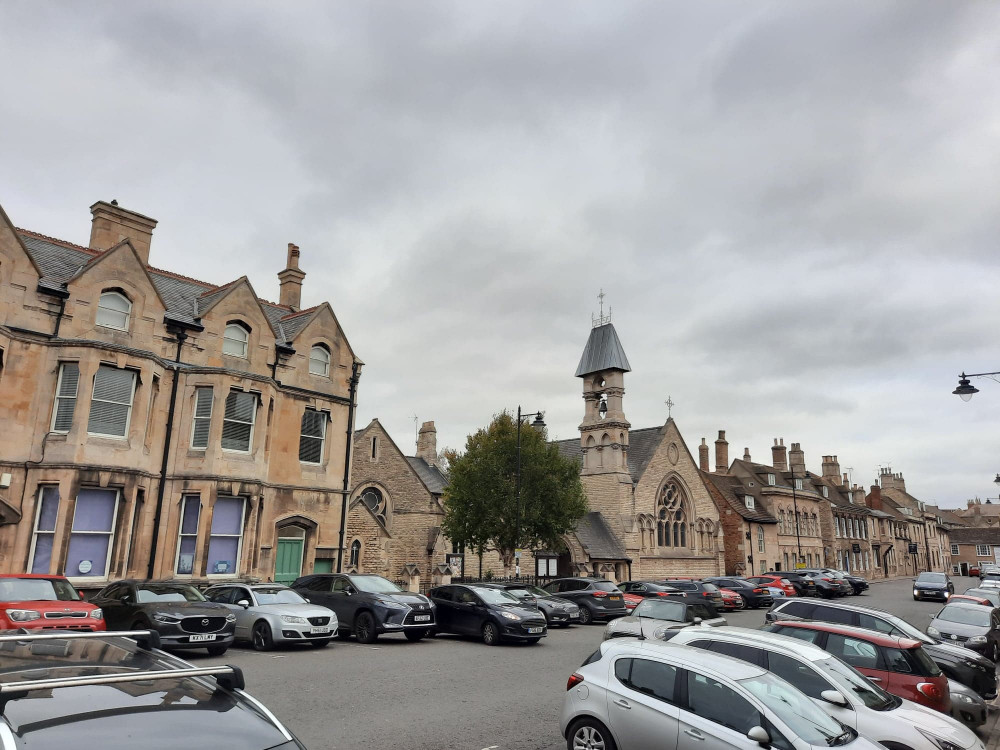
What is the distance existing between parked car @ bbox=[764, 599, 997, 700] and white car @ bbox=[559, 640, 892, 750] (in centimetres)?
539

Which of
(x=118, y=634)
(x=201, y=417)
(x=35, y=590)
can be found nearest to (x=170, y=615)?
→ (x=35, y=590)

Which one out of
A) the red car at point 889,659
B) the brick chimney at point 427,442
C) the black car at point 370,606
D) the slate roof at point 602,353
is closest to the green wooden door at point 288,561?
the black car at point 370,606

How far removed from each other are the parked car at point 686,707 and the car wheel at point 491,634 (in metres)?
10.0

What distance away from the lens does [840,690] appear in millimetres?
7590

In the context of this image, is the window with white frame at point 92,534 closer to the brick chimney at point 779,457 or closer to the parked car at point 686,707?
the parked car at point 686,707

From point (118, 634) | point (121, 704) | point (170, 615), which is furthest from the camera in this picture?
point (170, 615)

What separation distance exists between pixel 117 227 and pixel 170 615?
52.3 feet

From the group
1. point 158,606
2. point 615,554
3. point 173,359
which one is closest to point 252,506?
point 173,359

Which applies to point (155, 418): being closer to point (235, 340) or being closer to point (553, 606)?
point (235, 340)

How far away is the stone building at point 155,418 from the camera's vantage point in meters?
18.2

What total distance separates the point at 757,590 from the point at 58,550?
1162 inches

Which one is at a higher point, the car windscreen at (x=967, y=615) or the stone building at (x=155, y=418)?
the stone building at (x=155, y=418)

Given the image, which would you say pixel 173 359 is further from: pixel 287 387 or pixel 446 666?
pixel 446 666

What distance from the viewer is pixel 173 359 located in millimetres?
21375
